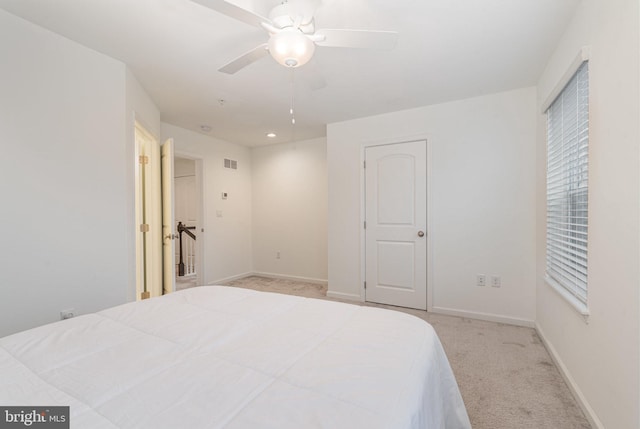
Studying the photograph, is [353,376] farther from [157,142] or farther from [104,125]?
[157,142]

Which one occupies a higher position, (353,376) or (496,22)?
(496,22)

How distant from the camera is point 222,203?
4742mm

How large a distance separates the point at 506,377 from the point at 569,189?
1389 millimetres

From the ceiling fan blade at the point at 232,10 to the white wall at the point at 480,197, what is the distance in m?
2.43

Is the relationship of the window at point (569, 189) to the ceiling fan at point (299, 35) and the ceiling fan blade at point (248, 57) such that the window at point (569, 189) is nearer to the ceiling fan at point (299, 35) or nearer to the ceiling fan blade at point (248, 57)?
the ceiling fan at point (299, 35)

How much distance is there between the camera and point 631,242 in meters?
1.24

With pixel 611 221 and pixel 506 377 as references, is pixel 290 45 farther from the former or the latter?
pixel 506 377

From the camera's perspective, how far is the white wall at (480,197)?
291cm

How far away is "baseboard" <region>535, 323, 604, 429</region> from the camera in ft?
5.08

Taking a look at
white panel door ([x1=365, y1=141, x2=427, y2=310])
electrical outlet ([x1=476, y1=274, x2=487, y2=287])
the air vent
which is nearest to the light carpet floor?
electrical outlet ([x1=476, y1=274, x2=487, y2=287])

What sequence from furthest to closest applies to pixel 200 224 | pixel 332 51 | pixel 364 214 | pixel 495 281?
pixel 200 224 → pixel 364 214 → pixel 495 281 → pixel 332 51

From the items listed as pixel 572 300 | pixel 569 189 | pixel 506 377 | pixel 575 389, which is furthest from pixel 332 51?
pixel 575 389

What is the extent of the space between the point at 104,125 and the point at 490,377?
342 centimetres

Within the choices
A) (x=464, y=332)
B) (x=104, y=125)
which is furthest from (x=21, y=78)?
(x=464, y=332)
